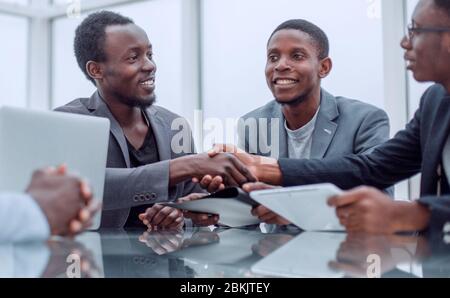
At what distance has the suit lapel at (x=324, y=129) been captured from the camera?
163 cm

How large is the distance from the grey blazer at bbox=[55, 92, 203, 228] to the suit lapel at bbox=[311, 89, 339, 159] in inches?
13.1

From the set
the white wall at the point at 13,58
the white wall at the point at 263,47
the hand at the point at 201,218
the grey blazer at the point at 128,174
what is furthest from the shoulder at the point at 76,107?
the white wall at the point at 13,58

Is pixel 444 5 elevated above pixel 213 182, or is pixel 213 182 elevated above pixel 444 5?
pixel 444 5

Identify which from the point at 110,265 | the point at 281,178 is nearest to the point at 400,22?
the point at 281,178

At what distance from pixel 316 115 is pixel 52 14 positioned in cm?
238

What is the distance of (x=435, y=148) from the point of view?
1.17m

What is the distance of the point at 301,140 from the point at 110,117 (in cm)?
58

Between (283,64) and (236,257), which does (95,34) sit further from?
(236,257)

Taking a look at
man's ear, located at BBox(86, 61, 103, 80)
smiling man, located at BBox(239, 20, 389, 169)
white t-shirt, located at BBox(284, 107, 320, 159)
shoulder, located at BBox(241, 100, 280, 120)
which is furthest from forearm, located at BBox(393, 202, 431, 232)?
man's ear, located at BBox(86, 61, 103, 80)

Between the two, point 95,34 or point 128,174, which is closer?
point 128,174

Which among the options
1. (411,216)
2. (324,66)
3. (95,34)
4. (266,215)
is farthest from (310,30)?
(411,216)

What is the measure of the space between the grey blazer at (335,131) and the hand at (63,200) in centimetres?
98
